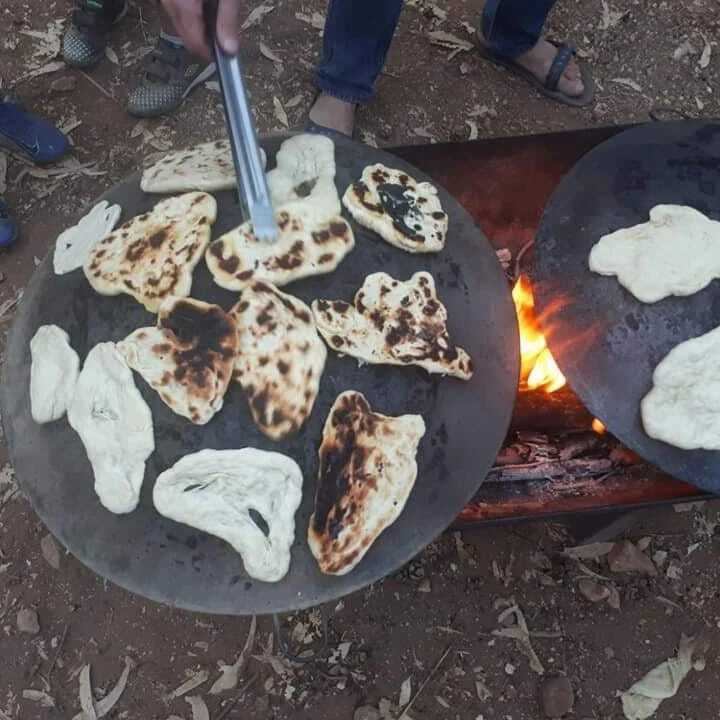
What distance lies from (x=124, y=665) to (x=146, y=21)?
11.9 feet

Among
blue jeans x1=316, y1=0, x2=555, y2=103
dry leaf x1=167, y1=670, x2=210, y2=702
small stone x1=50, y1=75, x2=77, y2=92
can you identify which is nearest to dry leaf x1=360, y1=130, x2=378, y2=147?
blue jeans x1=316, y1=0, x2=555, y2=103

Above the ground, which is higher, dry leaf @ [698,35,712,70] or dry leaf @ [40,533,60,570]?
dry leaf @ [698,35,712,70]

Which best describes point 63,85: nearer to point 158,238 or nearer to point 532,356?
point 158,238

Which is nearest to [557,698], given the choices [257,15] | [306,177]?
[306,177]

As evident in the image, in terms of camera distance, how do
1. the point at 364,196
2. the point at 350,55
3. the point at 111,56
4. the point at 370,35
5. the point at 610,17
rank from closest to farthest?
the point at 364,196 < the point at 370,35 < the point at 350,55 < the point at 111,56 < the point at 610,17

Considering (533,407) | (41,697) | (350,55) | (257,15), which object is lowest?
(41,697)

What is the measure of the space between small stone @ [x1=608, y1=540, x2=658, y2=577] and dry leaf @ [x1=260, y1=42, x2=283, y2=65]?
10.8ft

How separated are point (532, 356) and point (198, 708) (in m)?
2.01

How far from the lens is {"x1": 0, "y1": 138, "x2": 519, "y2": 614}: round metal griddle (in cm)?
166

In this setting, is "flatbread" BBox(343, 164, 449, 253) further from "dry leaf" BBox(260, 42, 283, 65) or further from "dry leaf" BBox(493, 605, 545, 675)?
"dry leaf" BBox(260, 42, 283, 65)

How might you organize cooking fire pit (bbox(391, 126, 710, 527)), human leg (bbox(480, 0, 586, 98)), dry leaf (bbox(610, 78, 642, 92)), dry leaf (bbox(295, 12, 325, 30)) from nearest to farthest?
cooking fire pit (bbox(391, 126, 710, 527))
human leg (bbox(480, 0, 586, 98))
dry leaf (bbox(610, 78, 642, 92))
dry leaf (bbox(295, 12, 325, 30))

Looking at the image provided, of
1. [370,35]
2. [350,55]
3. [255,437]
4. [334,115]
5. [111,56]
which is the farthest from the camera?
[111,56]

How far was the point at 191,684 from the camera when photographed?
293 centimetres

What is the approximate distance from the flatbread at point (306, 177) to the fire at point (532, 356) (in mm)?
954
